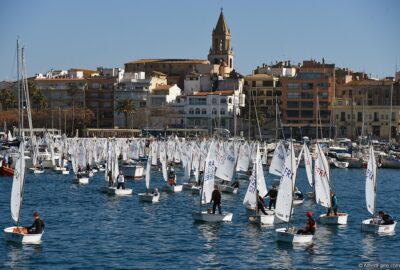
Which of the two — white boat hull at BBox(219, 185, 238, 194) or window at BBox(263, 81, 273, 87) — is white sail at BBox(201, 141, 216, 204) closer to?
white boat hull at BBox(219, 185, 238, 194)

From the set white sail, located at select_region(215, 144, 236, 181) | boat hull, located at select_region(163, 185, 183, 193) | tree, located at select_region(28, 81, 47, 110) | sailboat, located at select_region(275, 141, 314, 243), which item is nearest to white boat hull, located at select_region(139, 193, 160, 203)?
white sail, located at select_region(215, 144, 236, 181)

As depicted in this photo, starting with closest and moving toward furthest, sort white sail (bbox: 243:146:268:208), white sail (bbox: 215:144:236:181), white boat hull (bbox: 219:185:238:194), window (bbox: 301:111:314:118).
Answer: white sail (bbox: 243:146:268:208) < white sail (bbox: 215:144:236:181) < white boat hull (bbox: 219:185:238:194) < window (bbox: 301:111:314:118)

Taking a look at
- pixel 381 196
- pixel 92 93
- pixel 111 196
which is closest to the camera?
pixel 111 196

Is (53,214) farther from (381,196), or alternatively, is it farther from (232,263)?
(381,196)

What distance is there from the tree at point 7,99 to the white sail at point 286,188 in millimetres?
140476

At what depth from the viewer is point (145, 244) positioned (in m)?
42.9

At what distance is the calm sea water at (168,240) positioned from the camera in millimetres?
38375

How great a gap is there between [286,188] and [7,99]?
14126 cm

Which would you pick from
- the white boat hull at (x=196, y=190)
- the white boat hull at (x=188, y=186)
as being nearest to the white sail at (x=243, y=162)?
the white boat hull at (x=188, y=186)

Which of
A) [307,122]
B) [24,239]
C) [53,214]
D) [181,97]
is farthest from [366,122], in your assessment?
[24,239]

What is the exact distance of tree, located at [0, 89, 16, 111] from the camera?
17912 cm

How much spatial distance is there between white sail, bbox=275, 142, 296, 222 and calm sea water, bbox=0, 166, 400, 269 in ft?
4.50

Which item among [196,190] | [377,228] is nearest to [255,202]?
[377,228]

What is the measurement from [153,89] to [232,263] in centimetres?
14745
